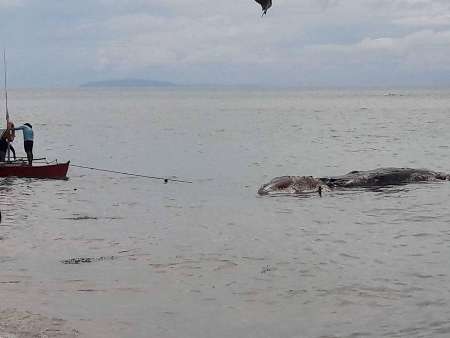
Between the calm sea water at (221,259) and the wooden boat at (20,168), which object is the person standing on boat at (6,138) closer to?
the wooden boat at (20,168)

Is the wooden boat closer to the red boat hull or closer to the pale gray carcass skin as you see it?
the red boat hull

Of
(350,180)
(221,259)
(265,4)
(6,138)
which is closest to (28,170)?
(6,138)

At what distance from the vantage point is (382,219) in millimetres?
19266

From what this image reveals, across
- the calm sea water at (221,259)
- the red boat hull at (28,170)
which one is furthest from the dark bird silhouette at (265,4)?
the red boat hull at (28,170)

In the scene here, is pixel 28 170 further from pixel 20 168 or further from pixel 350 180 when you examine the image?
pixel 350 180

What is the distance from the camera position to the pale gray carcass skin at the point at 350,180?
960 inches

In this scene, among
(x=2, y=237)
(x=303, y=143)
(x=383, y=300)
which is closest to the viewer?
(x=383, y=300)

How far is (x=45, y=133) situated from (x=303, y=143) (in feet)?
91.2

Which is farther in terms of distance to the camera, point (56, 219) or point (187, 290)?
point (56, 219)

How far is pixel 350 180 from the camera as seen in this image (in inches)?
998

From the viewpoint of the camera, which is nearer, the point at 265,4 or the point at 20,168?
the point at 265,4

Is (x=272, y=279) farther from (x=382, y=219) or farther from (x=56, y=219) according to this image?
(x=56, y=219)

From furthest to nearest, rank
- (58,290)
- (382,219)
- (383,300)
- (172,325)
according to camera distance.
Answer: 1. (382,219)
2. (58,290)
3. (383,300)
4. (172,325)

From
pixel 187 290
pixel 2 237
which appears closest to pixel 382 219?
pixel 187 290
